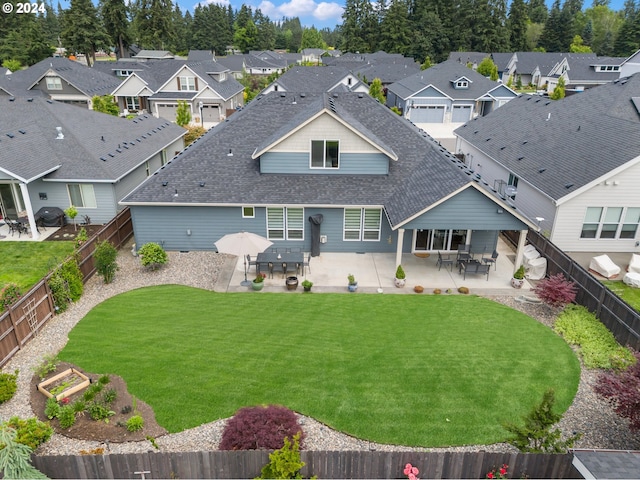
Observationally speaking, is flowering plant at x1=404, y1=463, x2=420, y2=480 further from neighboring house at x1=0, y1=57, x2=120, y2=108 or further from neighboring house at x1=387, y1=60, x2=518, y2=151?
neighboring house at x1=0, y1=57, x2=120, y2=108

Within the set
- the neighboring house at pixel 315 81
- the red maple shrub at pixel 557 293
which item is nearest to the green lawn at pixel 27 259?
the red maple shrub at pixel 557 293

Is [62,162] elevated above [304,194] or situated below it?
above

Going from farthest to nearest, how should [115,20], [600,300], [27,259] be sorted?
[115,20] → [27,259] → [600,300]

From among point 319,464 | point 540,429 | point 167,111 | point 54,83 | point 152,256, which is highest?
point 54,83

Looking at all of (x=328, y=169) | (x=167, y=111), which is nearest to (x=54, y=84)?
(x=167, y=111)

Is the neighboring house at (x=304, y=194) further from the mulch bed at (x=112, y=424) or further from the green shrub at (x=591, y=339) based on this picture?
the mulch bed at (x=112, y=424)

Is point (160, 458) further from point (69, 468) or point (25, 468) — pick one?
point (25, 468)

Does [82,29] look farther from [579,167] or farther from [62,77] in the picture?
[579,167]
